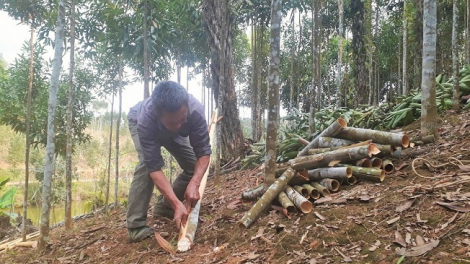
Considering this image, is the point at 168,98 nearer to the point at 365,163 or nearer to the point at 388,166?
the point at 365,163

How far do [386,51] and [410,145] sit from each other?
45.8 ft

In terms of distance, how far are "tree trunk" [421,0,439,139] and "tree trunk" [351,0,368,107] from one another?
4.25 meters

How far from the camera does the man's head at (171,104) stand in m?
2.30

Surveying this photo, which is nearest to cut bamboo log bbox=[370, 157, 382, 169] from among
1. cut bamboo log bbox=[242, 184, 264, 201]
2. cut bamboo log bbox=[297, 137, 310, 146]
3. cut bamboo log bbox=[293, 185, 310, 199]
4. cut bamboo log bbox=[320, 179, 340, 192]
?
cut bamboo log bbox=[320, 179, 340, 192]

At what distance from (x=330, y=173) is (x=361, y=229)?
835 mm

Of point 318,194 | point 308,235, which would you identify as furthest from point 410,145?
point 308,235

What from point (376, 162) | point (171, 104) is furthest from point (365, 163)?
point (171, 104)

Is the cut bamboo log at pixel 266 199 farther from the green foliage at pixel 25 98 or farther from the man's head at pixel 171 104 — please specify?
the green foliage at pixel 25 98

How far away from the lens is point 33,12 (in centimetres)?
652

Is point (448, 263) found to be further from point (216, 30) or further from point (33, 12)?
point (33, 12)

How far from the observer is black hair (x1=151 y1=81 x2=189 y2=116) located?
2.30 meters

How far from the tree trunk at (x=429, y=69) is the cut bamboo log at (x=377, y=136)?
433 mm

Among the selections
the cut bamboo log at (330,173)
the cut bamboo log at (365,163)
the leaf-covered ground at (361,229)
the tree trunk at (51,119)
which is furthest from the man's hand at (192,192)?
the tree trunk at (51,119)

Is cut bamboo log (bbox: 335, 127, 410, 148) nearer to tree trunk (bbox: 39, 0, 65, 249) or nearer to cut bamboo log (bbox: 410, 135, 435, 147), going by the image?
cut bamboo log (bbox: 410, 135, 435, 147)
